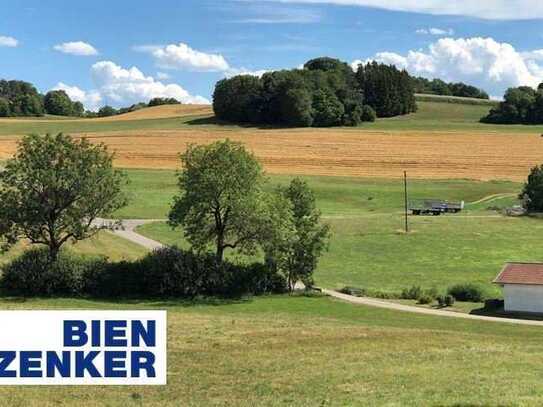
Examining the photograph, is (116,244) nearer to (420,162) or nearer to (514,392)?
(514,392)

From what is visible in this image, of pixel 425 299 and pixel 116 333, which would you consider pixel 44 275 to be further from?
pixel 116 333

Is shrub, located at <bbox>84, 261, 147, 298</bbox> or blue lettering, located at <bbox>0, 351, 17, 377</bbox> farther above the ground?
blue lettering, located at <bbox>0, 351, 17, 377</bbox>

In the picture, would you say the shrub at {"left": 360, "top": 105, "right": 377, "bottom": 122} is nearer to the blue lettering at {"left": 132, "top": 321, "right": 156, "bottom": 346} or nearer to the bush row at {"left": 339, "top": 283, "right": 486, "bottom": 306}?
the bush row at {"left": 339, "top": 283, "right": 486, "bottom": 306}

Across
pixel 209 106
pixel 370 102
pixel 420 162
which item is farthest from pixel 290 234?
pixel 209 106

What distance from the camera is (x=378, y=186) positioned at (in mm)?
95812

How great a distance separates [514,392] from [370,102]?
157552mm

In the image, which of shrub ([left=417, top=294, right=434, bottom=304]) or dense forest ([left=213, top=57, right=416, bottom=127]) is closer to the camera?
shrub ([left=417, top=294, right=434, bottom=304])

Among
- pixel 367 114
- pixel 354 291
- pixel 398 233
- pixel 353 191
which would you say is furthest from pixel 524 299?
pixel 367 114

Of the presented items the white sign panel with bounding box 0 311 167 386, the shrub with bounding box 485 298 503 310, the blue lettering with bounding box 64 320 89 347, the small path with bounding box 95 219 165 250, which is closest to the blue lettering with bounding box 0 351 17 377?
the white sign panel with bounding box 0 311 167 386

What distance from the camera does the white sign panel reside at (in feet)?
48.2

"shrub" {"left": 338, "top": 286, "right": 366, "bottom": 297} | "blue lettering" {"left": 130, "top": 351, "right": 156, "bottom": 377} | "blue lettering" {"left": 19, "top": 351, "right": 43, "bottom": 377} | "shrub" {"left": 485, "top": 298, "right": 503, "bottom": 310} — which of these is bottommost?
"shrub" {"left": 485, "top": 298, "right": 503, "bottom": 310}

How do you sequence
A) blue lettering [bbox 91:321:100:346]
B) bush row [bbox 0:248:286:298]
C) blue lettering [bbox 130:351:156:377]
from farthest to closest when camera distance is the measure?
bush row [bbox 0:248:286:298] < blue lettering [bbox 130:351:156:377] < blue lettering [bbox 91:321:100:346]

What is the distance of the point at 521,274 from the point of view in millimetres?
45125

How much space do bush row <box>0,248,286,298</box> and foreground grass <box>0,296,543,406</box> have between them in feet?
38.2
